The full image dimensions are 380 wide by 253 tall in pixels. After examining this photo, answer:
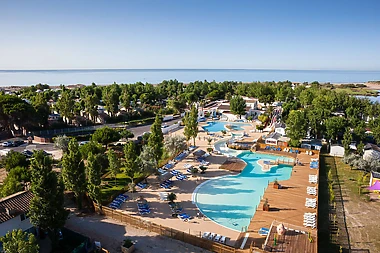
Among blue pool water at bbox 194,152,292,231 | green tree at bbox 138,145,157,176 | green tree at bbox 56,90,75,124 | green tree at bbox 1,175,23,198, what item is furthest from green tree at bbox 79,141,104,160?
green tree at bbox 56,90,75,124

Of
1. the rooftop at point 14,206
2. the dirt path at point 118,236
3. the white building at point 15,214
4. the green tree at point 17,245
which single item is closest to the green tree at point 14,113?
the dirt path at point 118,236

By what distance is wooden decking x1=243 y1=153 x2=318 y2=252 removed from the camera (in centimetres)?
2067

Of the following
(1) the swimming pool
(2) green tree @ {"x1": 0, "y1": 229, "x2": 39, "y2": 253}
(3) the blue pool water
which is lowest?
(3) the blue pool water

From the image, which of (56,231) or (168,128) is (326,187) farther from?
(168,128)

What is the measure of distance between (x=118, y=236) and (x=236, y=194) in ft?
45.7

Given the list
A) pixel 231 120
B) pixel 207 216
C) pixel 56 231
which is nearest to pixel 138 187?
pixel 207 216

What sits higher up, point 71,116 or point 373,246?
point 71,116

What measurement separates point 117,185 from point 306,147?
30.5 meters

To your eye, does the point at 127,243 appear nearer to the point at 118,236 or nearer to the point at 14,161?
the point at 118,236

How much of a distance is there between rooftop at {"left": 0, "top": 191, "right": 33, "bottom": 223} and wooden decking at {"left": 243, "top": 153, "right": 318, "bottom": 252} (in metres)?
16.7

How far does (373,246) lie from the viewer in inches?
792

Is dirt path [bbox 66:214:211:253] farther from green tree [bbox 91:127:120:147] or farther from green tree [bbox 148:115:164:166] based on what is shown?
green tree [bbox 91:127:120:147]

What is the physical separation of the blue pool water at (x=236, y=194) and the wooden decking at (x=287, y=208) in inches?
44.9

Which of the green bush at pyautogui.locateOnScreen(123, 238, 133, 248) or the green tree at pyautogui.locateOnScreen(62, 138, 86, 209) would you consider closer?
the green bush at pyautogui.locateOnScreen(123, 238, 133, 248)
